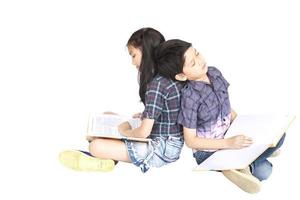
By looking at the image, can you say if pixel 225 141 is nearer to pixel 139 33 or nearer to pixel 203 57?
pixel 203 57

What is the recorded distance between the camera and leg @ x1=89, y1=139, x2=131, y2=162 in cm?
457

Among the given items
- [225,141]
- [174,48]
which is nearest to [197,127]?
[225,141]

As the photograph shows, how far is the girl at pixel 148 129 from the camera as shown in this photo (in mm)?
4402

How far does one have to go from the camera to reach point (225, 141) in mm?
4367

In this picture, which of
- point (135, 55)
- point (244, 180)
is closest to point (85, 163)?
point (135, 55)

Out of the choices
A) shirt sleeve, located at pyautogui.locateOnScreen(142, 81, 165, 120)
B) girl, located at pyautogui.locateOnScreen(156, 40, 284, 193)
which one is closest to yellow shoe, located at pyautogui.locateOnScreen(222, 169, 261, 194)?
girl, located at pyautogui.locateOnScreen(156, 40, 284, 193)

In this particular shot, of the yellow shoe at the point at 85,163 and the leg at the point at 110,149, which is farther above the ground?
the leg at the point at 110,149

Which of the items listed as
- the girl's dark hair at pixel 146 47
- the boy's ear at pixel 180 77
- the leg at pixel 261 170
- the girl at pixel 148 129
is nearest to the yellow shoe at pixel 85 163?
the girl at pixel 148 129

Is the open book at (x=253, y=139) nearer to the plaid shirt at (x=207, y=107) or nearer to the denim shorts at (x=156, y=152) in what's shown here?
the plaid shirt at (x=207, y=107)

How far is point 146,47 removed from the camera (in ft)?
14.5

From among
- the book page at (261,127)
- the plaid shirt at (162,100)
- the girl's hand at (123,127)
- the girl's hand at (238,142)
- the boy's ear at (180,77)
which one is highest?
the boy's ear at (180,77)

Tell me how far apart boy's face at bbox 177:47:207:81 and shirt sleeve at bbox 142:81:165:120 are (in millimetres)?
157

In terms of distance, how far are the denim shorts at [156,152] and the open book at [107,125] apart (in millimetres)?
55

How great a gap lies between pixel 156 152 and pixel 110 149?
26 cm
